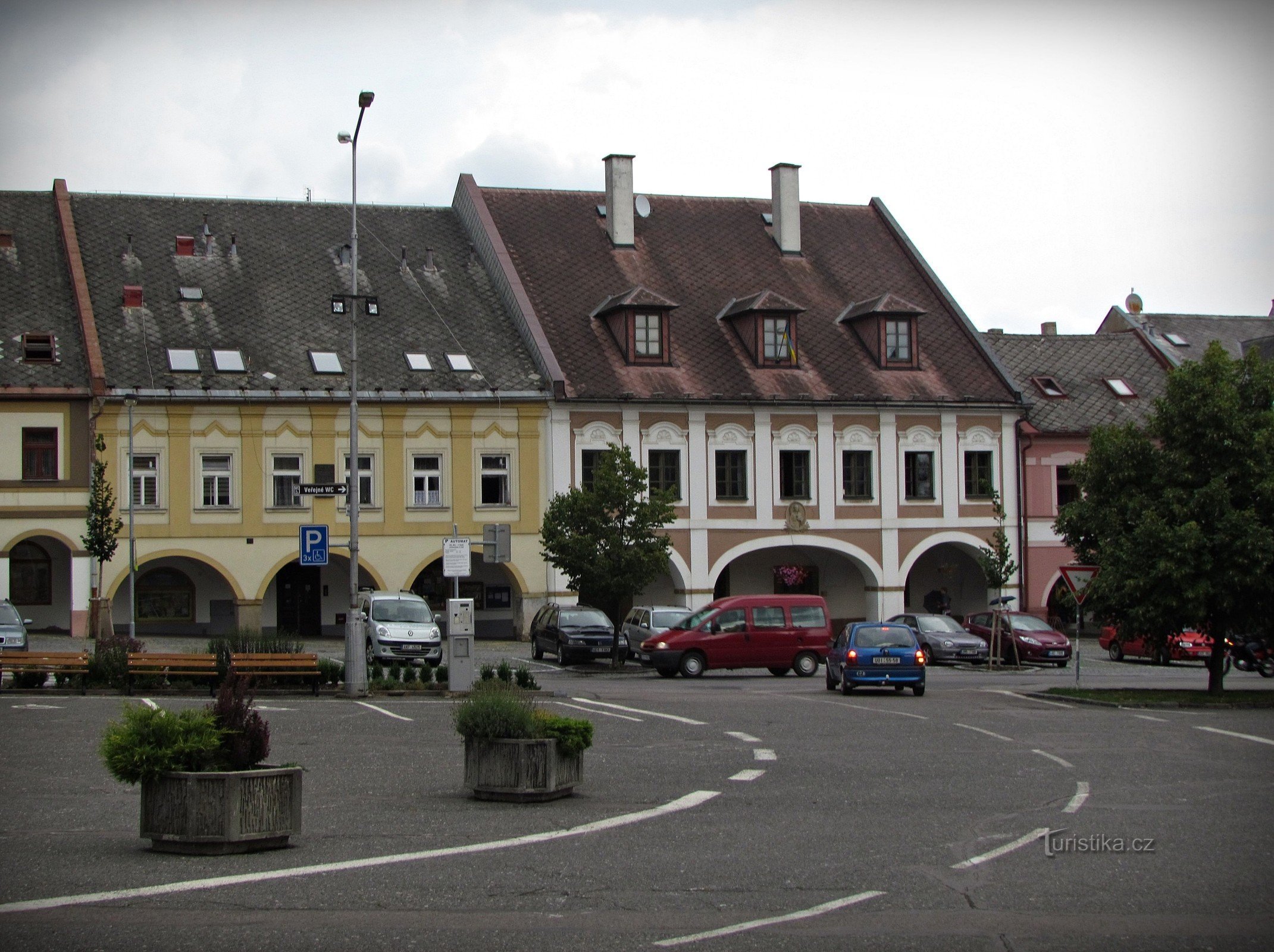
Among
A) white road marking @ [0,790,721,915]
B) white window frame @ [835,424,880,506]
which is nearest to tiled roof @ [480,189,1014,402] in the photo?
white window frame @ [835,424,880,506]

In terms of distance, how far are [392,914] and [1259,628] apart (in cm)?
2279

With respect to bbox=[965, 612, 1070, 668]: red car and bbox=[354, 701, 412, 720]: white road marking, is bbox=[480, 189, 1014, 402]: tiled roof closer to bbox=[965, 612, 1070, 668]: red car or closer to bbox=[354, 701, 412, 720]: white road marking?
bbox=[965, 612, 1070, 668]: red car

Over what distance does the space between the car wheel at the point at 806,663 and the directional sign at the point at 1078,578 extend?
20.7 ft

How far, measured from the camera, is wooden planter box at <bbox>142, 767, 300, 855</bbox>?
456 inches

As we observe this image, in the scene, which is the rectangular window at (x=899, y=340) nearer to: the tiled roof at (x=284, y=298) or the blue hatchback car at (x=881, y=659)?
the tiled roof at (x=284, y=298)

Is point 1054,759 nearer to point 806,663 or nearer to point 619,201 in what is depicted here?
point 806,663

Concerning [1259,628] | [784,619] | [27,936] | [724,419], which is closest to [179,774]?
[27,936]

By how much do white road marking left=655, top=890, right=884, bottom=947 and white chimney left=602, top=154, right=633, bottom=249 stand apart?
1669 inches

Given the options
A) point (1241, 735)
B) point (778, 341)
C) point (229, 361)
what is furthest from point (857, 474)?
point (1241, 735)

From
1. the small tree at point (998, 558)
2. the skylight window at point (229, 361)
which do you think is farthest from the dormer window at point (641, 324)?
the small tree at point (998, 558)

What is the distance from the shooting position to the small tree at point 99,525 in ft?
130

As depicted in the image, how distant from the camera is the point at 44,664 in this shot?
89.8 feet

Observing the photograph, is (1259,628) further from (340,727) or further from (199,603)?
(199,603)

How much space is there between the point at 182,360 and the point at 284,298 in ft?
13.9
